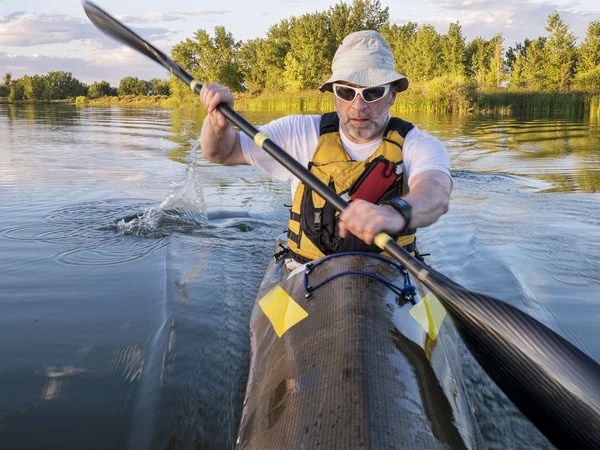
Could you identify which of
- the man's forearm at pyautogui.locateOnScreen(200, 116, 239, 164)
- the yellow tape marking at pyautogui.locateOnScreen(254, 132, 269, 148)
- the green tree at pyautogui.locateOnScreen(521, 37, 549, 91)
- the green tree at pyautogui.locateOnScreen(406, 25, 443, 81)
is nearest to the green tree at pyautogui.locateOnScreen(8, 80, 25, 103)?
the green tree at pyautogui.locateOnScreen(406, 25, 443, 81)

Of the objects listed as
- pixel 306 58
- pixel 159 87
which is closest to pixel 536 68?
pixel 306 58

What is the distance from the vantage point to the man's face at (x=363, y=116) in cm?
297

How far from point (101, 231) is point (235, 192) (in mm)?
2863

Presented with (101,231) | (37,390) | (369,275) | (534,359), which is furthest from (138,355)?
(101,231)

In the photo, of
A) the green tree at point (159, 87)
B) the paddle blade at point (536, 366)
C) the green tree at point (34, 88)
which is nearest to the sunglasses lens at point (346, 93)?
the paddle blade at point (536, 366)

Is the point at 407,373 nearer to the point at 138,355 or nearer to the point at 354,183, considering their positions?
the point at 354,183

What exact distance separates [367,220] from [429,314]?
26.5 inches

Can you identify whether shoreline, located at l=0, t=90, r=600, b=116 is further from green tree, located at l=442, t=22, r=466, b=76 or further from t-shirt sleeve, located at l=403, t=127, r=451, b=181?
t-shirt sleeve, located at l=403, t=127, r=451, b=181

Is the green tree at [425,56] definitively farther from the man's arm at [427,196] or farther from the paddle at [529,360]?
the paddle at [529,360]

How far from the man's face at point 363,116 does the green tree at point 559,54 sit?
124 ft

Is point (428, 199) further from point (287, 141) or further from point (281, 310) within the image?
point (287, 141)

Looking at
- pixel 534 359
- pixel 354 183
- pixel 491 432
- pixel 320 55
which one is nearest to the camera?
pixel 534 359

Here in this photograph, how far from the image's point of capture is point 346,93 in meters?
2.98

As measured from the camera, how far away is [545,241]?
5605 millimetres
